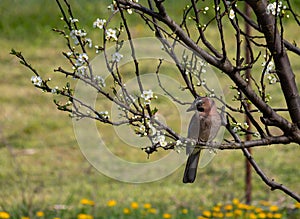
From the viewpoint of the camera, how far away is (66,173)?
6266 mm

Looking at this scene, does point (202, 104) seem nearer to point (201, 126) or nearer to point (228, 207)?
point (201, 126)

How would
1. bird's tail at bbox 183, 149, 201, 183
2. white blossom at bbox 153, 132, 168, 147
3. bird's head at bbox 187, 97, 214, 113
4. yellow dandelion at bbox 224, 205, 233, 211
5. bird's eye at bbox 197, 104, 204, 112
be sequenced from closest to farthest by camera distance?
white blossom at bbox 153, 132, 168, 147 < bird's head at bbox 187, 97, 214, 113 < bird's eye at bbox 197, 104, 204, 112 < bird's tail at bbox 183, 149, 201, 183 < yellow dandelion at bbox 224, 205, 233, 211

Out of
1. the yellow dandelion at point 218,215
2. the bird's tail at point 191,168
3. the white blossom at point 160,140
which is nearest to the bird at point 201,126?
the bird's tail at point 191,168

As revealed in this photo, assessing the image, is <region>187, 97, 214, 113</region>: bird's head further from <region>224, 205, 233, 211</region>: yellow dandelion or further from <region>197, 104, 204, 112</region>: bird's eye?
<region>224, 205, 233, 211</region>: yellow dandelion

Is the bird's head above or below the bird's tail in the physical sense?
above

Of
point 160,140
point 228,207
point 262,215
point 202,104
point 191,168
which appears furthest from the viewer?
point 228,207

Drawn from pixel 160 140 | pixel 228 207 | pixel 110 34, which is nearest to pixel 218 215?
pixel 228 207

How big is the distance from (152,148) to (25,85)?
6.76 m

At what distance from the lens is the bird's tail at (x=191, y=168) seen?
110 inches

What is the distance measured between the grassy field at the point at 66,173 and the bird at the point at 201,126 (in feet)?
5.91

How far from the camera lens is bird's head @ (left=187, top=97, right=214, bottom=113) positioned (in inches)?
101

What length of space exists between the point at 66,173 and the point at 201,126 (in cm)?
361

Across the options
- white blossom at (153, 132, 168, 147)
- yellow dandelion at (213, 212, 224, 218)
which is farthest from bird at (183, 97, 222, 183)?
yellow dandelion at (213, 212, 224, 218)

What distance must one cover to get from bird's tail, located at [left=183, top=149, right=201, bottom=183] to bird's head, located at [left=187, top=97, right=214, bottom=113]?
19 centimetres
